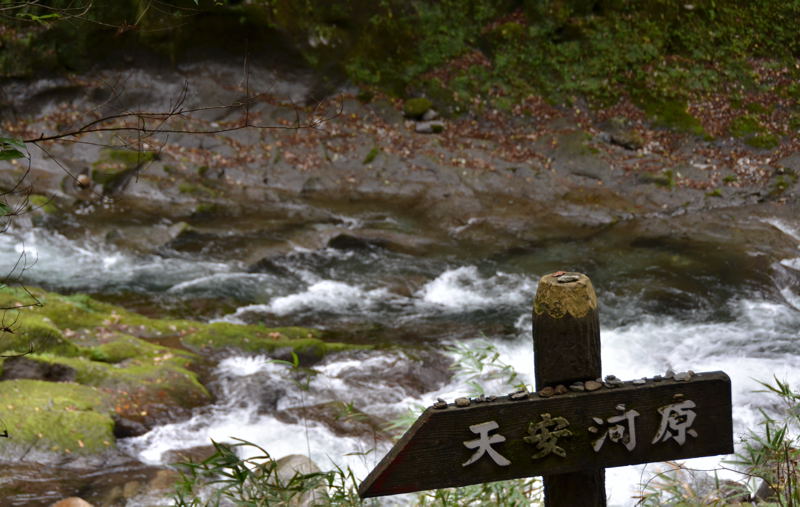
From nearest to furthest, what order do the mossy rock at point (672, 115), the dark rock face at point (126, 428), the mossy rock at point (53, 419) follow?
the mossy rock at point (53, 419) < the dark rock face at point (126, 428) < the mossy rock at point (672, 115)

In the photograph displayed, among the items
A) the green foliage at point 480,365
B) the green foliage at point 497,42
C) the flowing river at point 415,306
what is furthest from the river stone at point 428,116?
the green foliage at point 480,365

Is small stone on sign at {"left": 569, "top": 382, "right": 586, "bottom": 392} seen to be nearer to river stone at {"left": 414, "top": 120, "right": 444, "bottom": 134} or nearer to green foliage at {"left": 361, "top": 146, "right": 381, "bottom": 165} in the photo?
green foliage at {"left": 361, "top": 146, "right": 381, "bottom": 165}

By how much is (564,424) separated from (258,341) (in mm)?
6278

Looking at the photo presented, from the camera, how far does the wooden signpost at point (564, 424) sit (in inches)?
91.4

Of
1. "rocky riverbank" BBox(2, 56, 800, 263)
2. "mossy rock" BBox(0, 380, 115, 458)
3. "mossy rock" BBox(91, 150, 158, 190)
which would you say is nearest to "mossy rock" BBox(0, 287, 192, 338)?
"mossy rock" BBox(0, 380, 115, 458)

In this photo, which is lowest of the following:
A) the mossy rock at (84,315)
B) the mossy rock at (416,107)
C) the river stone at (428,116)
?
the mossy rock at (84,315)

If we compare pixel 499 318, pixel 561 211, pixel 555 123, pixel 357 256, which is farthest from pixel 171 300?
pixel 555 123

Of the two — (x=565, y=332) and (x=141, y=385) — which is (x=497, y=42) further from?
(x=565, y=332)

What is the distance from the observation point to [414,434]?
90.5 inches

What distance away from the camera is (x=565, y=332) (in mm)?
2475

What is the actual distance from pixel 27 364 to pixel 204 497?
8.32ft

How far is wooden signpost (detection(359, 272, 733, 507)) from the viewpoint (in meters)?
2.32

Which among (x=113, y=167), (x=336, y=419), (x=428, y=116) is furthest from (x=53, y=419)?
(x=428, y=116)

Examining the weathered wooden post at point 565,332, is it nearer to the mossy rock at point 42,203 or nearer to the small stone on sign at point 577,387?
the small stone on sign at point 577,387
